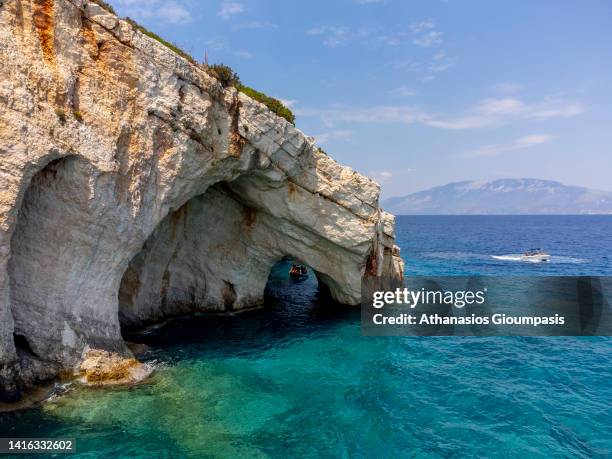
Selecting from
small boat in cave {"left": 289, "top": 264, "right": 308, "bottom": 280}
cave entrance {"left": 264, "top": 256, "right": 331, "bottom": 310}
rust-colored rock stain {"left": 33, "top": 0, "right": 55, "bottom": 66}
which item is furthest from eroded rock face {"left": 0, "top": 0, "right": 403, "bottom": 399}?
small boat in cave {"left": 289, "top": 264, "right": 308, "bottom": 280}

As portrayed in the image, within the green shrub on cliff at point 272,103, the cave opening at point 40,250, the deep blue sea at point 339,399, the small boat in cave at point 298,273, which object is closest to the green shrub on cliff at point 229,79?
the green shrub on cliff at point 272,103

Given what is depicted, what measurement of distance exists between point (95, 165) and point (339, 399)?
1460 centimetres

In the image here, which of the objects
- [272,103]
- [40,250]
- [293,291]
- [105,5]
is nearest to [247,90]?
[272,103]

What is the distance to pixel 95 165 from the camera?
17.1m

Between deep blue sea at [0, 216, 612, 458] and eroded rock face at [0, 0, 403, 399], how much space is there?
324 centimetres

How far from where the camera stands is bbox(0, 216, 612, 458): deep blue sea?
570 inches

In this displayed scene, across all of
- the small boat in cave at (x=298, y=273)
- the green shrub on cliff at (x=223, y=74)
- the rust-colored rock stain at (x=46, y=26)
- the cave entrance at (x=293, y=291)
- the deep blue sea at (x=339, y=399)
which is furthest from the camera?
the small boat in cave at (x=298, y=273)

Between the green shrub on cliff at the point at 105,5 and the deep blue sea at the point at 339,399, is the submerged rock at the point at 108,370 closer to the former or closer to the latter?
the deep blue sea at the point at 339,399

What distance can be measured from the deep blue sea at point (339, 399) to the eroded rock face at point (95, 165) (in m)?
3.24

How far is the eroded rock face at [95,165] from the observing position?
15469 millimetres

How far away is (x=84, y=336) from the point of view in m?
18.1

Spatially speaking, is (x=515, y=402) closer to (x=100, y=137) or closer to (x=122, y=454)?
(x=122, y=454)

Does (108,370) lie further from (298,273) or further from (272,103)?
(298,273)

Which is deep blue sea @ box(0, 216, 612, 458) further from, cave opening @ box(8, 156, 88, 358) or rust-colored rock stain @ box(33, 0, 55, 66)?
rust-colored rock stain @ box(33, 0, 55, 66)
